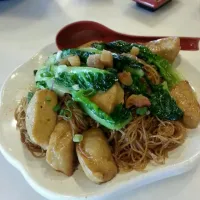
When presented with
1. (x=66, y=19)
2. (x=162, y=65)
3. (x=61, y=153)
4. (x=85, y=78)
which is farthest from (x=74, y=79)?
(x=66, y=19)

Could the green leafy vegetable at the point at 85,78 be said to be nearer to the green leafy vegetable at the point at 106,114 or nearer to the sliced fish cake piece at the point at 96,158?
the green leafy vegetable at the point at 106,114

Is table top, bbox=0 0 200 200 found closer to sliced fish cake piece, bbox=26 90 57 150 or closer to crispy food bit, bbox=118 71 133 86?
sliced fish cake piece, bbox=26 90 57 150

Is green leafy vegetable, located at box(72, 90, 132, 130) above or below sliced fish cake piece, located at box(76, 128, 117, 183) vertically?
above

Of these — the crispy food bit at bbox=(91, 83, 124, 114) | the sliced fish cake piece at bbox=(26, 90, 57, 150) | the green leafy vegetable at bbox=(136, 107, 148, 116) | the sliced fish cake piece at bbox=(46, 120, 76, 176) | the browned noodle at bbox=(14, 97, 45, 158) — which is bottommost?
the browned noodle at bbox=(14, 97, 45, 158)

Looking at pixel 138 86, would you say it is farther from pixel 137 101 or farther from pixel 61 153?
pixel 61 153

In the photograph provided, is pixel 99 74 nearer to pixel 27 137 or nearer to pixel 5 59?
pixel 27 137

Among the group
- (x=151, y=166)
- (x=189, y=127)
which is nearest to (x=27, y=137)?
(x=151, y=166)

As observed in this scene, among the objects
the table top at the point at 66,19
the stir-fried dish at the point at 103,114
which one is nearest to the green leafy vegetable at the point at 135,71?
the stir-fried dish at the point at 103,114

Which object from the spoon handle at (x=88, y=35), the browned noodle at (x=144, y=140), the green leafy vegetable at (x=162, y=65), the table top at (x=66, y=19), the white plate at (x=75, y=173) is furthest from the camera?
the table top at (x=66, y=19)

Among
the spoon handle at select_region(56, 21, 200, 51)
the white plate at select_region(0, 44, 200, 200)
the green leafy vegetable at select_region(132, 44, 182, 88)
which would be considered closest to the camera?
the white plate at select_region(0, 44, 200, 200)

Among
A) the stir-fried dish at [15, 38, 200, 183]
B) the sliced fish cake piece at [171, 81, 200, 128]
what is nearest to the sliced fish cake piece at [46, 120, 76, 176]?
the stir-fried dish at [15, 38, 200, 183]
